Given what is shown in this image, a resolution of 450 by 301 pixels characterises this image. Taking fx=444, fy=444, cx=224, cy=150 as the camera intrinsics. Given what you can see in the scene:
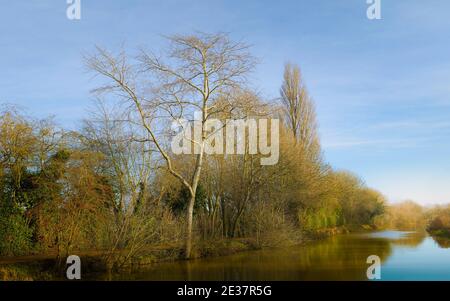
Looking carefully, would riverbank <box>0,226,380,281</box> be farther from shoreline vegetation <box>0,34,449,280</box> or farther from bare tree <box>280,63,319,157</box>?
bare tree <box>280,63,319,157</box>

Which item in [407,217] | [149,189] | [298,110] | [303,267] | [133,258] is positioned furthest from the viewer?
[407,217]

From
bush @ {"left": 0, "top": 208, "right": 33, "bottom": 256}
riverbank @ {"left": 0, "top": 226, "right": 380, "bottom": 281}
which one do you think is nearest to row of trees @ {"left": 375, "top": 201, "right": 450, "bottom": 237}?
riverbank @ {"left": 0, "top": 226, "right": 380, "bottom": 281}

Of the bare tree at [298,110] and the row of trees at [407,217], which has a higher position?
the bare tree at [298,110]

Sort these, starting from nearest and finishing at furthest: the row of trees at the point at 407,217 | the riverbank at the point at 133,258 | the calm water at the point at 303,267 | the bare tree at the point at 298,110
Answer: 1. the riverbank at the point at 133,258
2. the calm water at the point at 303,267
3. the bare tree at the point at 298,110
4. the row of trees at the point at 407,217

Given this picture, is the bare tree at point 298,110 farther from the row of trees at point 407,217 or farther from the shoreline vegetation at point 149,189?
the row of trees at point 407,217

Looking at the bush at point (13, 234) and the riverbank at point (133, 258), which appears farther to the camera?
the bush at point (13, 234)

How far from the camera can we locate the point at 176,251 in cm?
1795

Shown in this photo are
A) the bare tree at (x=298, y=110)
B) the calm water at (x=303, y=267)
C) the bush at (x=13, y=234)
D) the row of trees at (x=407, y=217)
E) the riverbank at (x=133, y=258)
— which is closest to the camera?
the riverbank at (x=133, y=258)

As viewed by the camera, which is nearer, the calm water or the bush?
the calm water

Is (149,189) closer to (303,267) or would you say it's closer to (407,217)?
(303,267)

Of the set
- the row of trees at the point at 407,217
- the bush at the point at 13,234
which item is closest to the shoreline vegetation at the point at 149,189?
the bush at the point at 13,234

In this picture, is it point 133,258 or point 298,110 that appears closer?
point 133,258

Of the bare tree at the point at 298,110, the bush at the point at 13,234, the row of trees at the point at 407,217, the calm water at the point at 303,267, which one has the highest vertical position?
the bare tree at the point at 298,110

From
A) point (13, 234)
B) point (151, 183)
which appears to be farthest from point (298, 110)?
point (13, 234)
